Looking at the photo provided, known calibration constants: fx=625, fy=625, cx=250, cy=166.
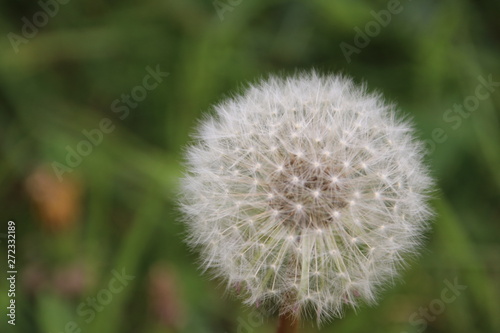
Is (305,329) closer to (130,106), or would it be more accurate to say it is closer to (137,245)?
(137,245)

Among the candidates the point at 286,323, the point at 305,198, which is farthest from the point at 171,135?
the point at 286,323

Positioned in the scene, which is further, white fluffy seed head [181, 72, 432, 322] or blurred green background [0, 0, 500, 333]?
blurred green background [0, 0, 500, 333]

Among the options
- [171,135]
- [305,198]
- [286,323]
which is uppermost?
[171,135]

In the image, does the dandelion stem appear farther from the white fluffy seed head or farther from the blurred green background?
the blurred green background

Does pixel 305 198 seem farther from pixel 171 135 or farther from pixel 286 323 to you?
pixel 171 135

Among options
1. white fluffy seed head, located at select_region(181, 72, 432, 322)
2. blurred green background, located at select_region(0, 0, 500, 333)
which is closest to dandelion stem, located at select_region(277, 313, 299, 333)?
white fluffy seed head, located at select_region(181, 72, 432, 322)

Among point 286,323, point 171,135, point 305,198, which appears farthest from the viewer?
point 171,135

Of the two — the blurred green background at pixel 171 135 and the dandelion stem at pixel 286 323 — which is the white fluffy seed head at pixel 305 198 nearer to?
the dandelion stem at pixel 286 323
